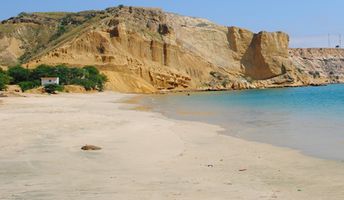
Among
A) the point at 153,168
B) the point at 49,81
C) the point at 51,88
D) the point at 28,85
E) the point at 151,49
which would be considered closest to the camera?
the point at 153,168

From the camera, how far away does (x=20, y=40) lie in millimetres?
122812

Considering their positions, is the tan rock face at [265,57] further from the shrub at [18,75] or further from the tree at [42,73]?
the shrub at [18,75]

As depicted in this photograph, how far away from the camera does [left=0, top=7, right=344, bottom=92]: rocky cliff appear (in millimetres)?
92938

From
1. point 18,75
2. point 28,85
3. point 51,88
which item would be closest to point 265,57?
point 18,75

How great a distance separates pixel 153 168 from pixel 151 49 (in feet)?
310

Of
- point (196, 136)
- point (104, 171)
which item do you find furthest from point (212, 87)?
point (104, 171)

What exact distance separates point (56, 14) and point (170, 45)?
51.4m

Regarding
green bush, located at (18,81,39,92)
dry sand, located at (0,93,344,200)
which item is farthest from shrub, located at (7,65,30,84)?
dry sand, located at (0,93,344,200)

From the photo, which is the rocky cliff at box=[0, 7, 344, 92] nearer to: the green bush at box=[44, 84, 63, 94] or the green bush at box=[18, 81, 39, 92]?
the green bush at box=[18, 81, 39, 92]

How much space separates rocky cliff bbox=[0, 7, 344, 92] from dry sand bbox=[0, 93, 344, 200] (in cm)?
6567

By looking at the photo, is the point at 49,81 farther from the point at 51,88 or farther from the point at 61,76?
the point at 61,76

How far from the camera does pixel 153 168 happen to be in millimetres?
9734

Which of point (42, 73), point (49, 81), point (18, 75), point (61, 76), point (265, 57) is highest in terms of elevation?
point (265, 57)

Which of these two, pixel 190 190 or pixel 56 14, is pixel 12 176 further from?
pixel 56 14
